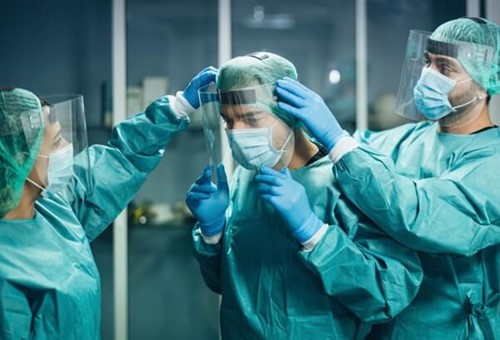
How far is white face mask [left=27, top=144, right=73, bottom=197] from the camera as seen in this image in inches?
49.0

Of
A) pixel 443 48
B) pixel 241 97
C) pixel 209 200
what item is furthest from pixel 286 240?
pixel 443 48

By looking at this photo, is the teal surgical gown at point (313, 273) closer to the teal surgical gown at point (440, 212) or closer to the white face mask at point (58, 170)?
the teal surgical gown at point (440, 212)

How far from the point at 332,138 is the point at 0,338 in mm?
812

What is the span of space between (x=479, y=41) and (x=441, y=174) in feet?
1.13

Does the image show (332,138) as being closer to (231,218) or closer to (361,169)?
(361,169)

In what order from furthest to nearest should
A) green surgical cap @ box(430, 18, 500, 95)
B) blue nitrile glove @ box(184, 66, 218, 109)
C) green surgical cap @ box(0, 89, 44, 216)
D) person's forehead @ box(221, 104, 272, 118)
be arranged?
1. blue nitrile glove @ box(184, 66, 218, 109)
2. green surgical cap @ box(430, 18, 500, 95)
3. person's forehead @ box(221, 104, 272, 118)
4. green surgical cap @ box(0, 89, 44, 216)

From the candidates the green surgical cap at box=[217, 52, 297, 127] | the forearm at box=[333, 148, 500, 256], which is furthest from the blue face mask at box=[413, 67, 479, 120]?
the green surgical cap at box=[217, 52, 297, 127]

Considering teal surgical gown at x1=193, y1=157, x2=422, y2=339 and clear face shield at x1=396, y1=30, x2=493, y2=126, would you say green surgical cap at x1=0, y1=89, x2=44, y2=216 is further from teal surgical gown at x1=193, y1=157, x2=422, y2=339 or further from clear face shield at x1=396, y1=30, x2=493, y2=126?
clear face shield at x1=396, y1=30, x2=493, y2=126

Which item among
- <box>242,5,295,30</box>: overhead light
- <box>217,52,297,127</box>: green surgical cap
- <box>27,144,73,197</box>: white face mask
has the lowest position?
<box>27,144,73,197</box>: white face mask

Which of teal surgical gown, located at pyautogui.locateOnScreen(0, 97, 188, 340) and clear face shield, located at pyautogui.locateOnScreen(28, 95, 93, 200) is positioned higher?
clear face shield, located at pyautogui.locateOnScreen(28, 95, 93, 200)

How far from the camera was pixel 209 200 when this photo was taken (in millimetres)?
1402

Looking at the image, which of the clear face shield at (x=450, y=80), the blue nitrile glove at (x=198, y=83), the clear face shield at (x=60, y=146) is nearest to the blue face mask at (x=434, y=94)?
the clear face shield at (x=450, y=80)

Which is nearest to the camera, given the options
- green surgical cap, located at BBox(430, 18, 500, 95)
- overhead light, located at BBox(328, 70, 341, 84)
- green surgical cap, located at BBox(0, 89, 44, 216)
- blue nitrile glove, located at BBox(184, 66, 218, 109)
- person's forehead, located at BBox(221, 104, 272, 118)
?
green surgical cap, located at BBox(0, 89, 44, 216)

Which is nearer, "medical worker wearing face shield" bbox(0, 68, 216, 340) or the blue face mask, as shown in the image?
"medical worker wearing face shield" bbox(0, 68, 216, 340)
